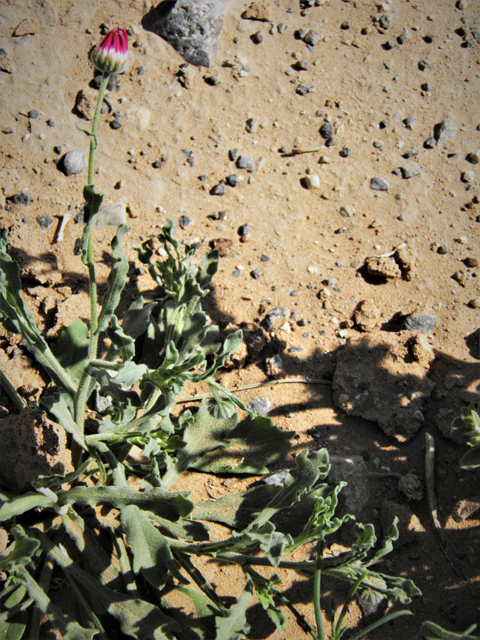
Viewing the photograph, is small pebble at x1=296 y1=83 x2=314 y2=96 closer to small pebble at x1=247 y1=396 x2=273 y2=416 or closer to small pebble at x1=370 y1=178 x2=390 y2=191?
small pebble at x1=370 y1=178 x2=390 y2=191

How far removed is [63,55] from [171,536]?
10.5ft

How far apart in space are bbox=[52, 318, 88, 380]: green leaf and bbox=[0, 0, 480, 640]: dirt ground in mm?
281

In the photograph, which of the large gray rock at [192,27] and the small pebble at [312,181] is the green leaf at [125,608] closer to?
the small pebble at [312,181]

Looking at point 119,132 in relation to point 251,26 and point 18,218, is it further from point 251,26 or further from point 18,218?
point 251,26

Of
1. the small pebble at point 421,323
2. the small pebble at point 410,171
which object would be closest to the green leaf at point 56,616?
the small pebble at point 421,323

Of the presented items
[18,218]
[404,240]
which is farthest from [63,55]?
[404,240]

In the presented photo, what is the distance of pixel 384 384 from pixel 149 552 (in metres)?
1.39

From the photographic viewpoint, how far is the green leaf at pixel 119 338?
1.60 meters

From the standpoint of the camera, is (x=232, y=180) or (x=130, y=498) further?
(x=232, y=180)

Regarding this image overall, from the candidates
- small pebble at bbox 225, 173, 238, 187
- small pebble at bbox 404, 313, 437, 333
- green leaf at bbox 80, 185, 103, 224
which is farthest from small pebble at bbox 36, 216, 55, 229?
small pebble at bbox 404, 313, 437, 333

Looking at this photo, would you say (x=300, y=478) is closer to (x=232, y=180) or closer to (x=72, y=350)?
(x=72, y=350)

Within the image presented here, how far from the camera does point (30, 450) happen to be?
2.15 m

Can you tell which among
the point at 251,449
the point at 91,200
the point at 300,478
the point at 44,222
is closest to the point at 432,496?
the point at 300,478

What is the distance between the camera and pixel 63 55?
3.41 meters
